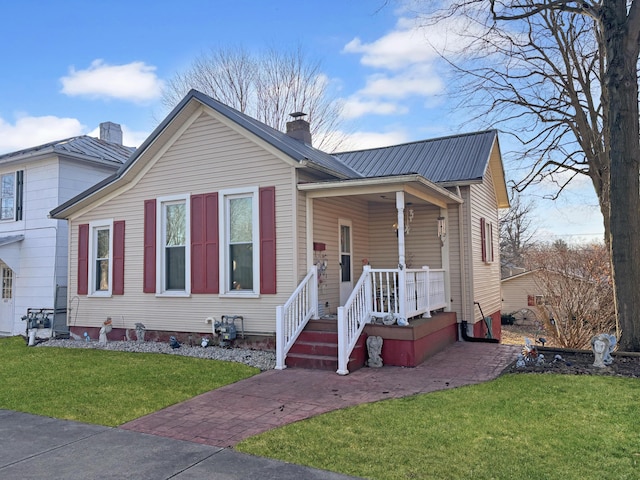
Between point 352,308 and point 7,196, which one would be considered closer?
point 352,308

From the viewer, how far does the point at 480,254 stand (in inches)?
478

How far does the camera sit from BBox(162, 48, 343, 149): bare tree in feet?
81.5

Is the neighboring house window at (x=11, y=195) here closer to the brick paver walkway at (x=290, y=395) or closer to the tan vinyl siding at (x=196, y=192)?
Result: the tan vinyl siding at (x=196, y=192)

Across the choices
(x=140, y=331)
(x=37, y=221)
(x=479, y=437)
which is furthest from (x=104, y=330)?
(x=479, y=437)

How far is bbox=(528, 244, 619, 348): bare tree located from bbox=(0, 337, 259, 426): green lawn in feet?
27.1

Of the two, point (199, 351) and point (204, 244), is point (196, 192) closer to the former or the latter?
point (204, 244)

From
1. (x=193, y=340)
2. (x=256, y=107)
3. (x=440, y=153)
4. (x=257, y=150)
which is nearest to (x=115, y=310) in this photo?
(x=193, y=340)

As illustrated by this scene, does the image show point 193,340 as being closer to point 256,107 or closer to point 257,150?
point 257,150

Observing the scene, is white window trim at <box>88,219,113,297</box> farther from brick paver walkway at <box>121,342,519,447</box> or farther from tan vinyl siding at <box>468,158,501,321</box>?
tan vinyl siding at <box>468,158,501,321</box>

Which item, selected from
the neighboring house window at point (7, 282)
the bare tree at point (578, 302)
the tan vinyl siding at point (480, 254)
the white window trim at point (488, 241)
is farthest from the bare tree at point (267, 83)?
the bare tree at point (578, 302)

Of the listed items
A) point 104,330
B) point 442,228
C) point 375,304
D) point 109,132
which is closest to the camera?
point 375,304

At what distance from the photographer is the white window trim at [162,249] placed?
9.84m

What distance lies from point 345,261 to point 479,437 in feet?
21.6

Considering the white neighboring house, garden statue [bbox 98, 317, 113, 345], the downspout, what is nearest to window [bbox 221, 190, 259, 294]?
garden statue [bbox 98, 317, 113, 345]
